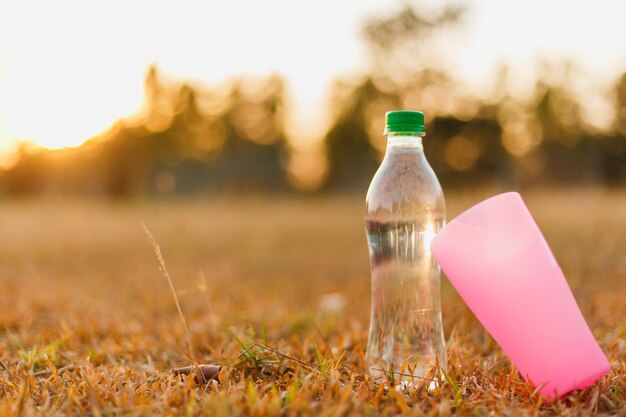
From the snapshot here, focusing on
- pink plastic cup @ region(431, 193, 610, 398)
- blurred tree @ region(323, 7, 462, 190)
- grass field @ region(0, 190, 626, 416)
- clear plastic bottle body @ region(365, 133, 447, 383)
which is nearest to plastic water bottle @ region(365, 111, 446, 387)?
clear plastic bottle body @ region(365, 133, 447, 383)

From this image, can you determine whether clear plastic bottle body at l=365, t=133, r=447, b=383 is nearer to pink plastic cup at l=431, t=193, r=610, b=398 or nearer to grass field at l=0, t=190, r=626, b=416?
grass field at l=0, t=190, r=626, b=416

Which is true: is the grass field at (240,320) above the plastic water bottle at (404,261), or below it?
below

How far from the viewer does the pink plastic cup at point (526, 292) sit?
1529 mm

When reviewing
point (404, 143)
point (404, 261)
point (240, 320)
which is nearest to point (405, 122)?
point (404, 143)

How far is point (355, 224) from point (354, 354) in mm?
6490

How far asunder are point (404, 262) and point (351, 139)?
20674 millimetres

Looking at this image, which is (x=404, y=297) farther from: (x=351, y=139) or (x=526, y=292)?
(x=351, y=139)

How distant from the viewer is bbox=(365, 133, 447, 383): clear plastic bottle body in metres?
1.86

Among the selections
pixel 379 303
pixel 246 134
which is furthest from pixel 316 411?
pixel 246 134

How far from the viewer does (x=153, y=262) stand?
5.46 metres

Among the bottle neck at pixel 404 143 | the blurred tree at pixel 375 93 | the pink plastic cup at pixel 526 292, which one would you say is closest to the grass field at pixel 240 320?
the pink plastic cup at pixel 526 292

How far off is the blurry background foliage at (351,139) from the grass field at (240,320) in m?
12.2

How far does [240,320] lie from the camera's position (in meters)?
2.97

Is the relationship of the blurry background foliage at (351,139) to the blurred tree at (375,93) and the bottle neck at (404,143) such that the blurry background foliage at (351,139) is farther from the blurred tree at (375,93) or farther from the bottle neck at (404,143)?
the bottle neck at (404,143)
